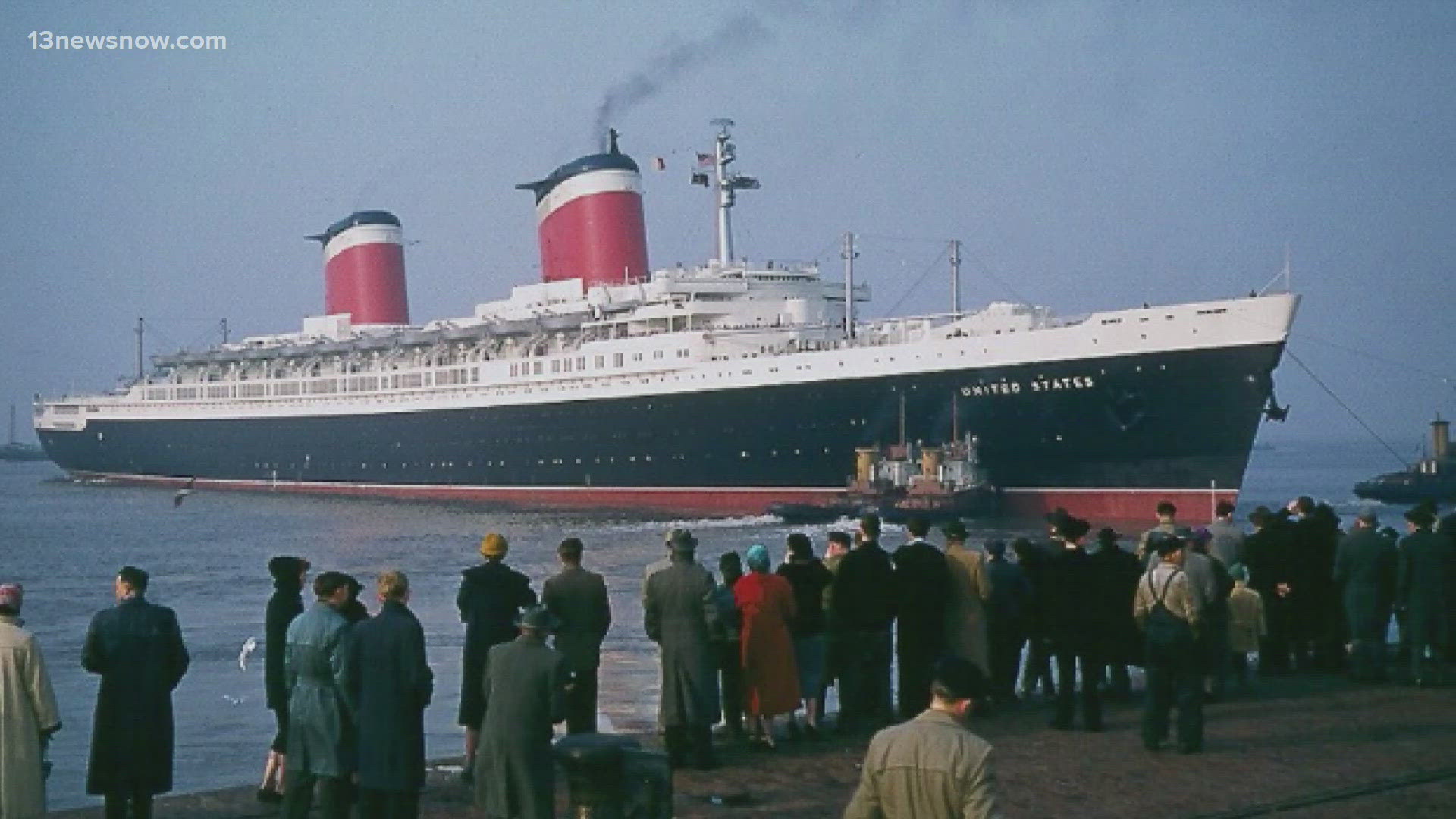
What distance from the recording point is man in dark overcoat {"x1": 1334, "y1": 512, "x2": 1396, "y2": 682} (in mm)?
11281

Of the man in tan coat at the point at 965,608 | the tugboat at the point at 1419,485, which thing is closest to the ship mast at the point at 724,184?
the tugboat at the point at 1419,485

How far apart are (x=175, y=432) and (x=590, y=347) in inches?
1185

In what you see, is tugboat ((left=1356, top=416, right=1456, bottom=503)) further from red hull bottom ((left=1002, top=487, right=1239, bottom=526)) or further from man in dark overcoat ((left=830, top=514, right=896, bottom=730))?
man in dark overcoat ((left=830, top=514, right=896, bottom=730))

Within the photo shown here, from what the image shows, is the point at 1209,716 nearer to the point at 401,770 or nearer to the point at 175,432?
the point at 401,770

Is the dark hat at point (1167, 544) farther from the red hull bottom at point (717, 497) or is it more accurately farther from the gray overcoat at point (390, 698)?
the red hull bottom at point (717, 497)

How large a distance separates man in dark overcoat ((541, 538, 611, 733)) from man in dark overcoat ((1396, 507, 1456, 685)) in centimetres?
559

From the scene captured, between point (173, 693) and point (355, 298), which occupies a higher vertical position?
point (355, 298)

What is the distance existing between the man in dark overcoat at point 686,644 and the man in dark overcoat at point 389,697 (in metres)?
2.08

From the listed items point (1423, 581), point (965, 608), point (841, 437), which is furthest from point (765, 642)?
point (841, 437)

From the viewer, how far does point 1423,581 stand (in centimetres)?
1099

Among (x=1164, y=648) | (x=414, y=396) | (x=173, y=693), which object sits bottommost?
(x=173, y=693)

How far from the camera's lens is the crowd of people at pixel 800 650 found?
259 inches

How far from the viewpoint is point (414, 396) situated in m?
58.5

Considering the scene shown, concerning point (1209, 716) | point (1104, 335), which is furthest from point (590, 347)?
point (1209, 716)
